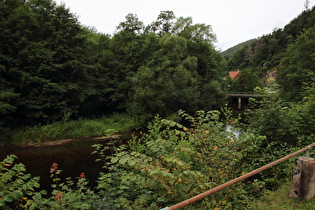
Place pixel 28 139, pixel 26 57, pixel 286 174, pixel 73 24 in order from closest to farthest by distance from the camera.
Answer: pixel 286 174
pixel 28 139
pixel 26 57
pixel 73 24

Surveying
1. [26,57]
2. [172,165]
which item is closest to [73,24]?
[26,57]

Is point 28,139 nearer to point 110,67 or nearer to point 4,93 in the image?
point 4,93

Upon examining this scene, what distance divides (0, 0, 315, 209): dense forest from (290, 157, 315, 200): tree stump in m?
0.83

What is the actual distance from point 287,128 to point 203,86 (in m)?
24.9

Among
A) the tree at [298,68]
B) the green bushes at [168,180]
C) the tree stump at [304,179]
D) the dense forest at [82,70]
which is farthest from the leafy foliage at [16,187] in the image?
the tree at [298,68]

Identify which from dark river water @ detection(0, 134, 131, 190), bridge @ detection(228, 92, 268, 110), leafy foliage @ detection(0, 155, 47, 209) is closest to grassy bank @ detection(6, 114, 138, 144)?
dark river water @ detection(0, 134, 131, 190)

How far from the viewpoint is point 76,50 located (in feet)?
68.6

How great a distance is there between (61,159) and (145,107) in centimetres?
1125

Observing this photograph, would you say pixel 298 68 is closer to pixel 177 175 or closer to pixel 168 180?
pixel 177 175

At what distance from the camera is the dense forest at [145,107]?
334 centimetres

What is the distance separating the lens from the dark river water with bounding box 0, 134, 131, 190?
32.3ft

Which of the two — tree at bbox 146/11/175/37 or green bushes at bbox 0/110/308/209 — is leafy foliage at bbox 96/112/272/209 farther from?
tree at bbox 146/11/175/37

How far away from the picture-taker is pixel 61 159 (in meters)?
12.7

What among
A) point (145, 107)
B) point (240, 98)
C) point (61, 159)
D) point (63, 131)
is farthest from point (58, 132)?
point (240, 98)
